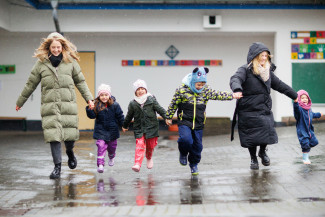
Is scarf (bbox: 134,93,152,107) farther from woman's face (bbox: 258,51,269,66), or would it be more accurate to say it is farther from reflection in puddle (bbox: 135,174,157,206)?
woman's face (bbox: 258,51,269,66)

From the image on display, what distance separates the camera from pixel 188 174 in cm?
823

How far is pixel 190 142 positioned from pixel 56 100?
78.5 inches

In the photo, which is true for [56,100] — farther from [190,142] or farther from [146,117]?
[190,142]

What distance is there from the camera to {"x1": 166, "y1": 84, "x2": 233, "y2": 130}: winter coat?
7.87 meters

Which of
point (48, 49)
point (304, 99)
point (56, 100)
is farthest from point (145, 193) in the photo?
point (304, 99)

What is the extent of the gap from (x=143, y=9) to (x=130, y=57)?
185 cm

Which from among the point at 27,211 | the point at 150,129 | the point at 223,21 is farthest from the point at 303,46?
the point at 27,211

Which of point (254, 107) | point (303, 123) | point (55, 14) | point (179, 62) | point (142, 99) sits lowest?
point (303, 123)

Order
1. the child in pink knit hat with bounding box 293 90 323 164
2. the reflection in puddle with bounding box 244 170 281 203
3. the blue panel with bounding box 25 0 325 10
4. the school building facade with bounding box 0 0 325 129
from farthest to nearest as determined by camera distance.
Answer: the school building facade with bounding box 0 0 325 129, the blue panel with bounding box 25 0 325 10, the child in pink knit hat with bounding box 293 90 323 164, the reflection in puddle with bounding box 244 170 281 203

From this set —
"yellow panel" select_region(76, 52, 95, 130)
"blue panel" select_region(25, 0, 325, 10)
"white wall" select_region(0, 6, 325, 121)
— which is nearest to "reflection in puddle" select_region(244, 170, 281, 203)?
"blue panel" select_region(25, 0, 325, 10)

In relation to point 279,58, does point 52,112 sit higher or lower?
lower

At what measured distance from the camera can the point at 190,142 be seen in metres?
7.85

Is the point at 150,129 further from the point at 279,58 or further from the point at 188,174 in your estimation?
the point at 279,58

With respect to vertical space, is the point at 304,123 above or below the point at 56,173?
above
